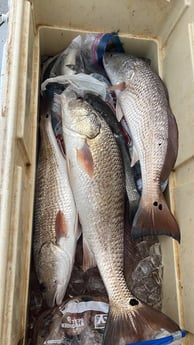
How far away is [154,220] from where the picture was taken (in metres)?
1.38

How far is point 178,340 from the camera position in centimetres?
123

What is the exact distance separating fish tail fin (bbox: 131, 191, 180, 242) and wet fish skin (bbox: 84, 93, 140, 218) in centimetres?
9

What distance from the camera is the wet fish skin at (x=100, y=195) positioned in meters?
1.31

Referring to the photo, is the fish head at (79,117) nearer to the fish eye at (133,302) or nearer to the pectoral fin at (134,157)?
the pectoral fin at (134,157)

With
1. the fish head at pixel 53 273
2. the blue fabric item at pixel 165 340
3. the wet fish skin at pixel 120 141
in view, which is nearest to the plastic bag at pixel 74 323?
the fish head at pixel 53 273

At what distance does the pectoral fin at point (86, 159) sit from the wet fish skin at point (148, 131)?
0.18 meters

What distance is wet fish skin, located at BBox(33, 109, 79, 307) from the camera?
54.7 inches

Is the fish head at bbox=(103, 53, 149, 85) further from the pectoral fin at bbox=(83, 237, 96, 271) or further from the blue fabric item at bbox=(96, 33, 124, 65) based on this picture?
the pectoral fin at bbox=(83, 237, 96, 271)

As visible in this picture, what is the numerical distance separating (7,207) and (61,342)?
0.49 meters

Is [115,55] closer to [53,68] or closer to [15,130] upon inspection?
[53,68]

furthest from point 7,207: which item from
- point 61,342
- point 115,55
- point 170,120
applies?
point 115,55

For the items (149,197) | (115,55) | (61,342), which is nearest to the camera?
(61,342)

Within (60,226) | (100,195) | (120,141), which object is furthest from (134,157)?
(60,226)

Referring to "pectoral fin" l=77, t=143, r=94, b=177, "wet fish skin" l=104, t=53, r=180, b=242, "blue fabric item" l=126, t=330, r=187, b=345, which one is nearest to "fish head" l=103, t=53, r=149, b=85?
"wet fish skin" l=104, t=53, r=180, b=242
